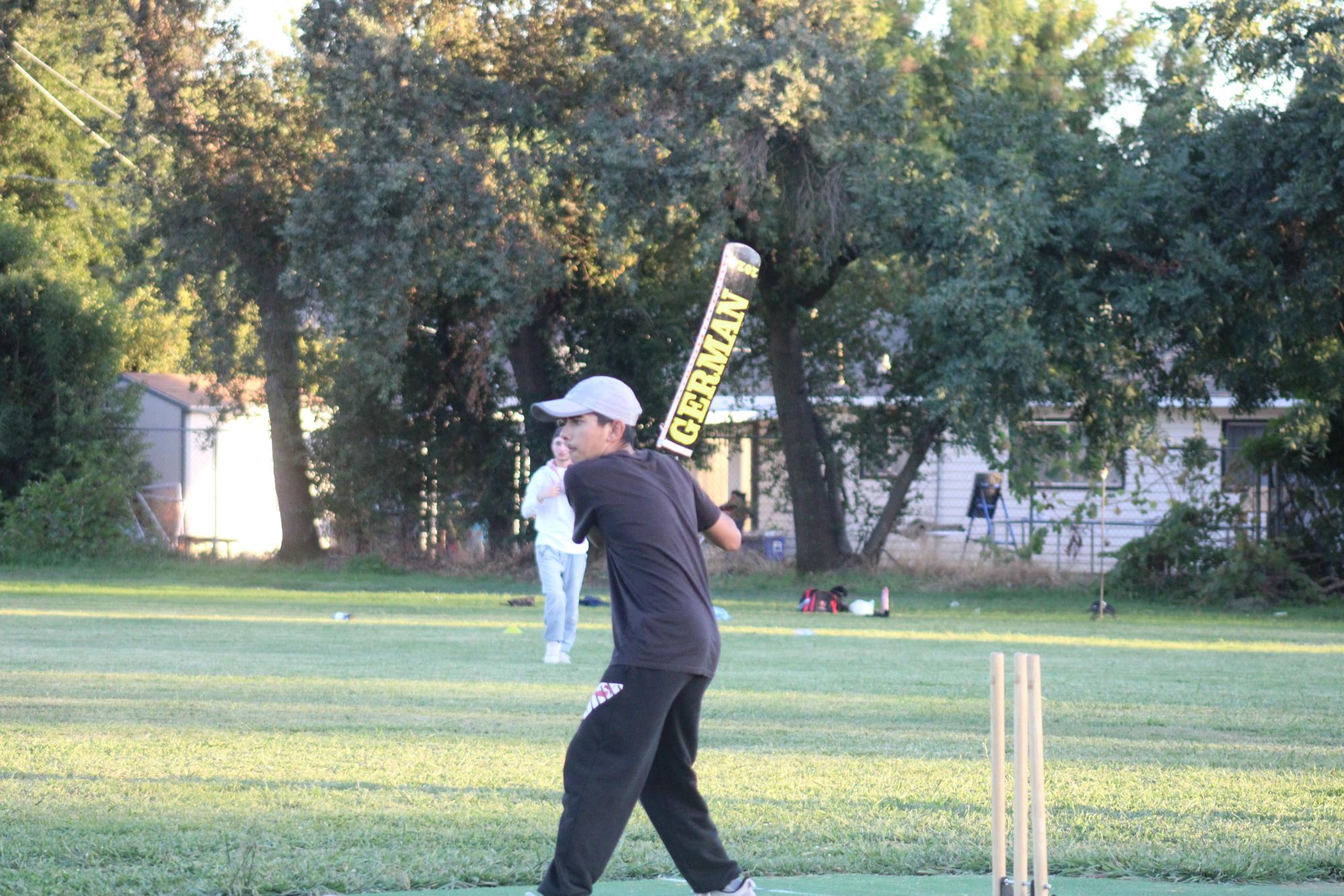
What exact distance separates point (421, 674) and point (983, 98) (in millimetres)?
12771

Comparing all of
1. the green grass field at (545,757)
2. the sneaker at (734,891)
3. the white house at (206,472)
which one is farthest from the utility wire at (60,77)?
the sneaker at (734,891)

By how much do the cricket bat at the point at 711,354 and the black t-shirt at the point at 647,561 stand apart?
8.35ft

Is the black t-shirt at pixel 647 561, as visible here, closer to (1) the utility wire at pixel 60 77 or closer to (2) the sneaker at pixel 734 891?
(2) the sneaker at pixel 734 891

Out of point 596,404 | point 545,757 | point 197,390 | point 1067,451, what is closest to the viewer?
point 596,404

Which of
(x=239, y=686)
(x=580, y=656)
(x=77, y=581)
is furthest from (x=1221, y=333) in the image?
(x=77, y=581)

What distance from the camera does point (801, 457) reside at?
26484mm

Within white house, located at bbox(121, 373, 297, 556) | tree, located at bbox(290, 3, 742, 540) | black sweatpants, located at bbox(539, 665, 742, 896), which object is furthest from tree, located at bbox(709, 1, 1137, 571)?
black sweatpants, located at bbox(539, 665, 742, 896)

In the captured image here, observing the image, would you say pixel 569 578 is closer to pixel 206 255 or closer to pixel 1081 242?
pixel 1081 242

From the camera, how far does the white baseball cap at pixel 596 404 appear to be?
200 inches

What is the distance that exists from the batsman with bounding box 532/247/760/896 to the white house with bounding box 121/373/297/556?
2737 centimetres

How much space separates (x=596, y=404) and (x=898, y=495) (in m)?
22.3

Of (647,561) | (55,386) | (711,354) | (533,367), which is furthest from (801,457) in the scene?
(647,561)

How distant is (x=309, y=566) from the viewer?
2936 centimetres

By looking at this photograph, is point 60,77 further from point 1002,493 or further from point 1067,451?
point 1067,451
